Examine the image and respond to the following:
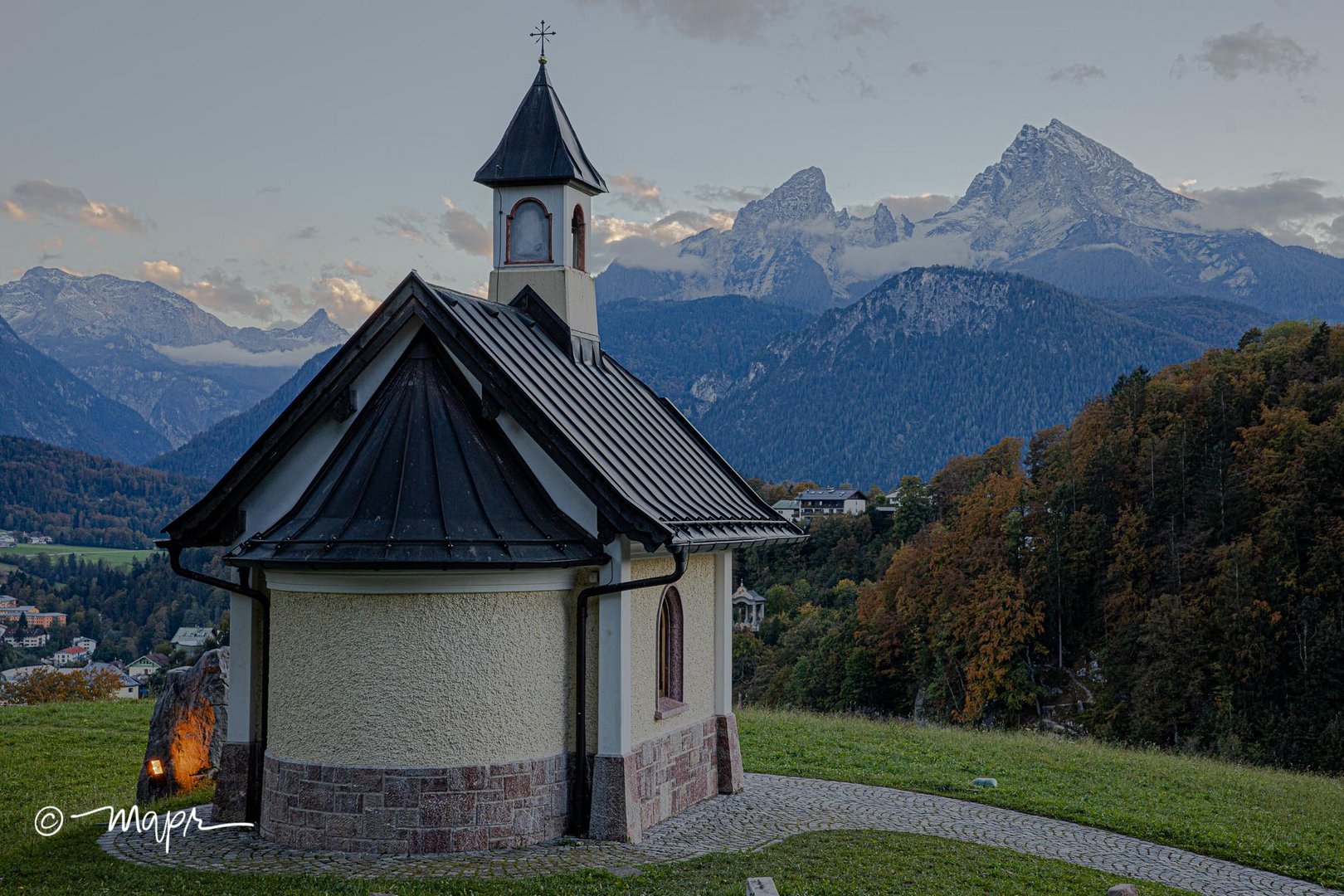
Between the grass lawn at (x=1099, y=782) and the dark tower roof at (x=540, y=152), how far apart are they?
30.1 feet

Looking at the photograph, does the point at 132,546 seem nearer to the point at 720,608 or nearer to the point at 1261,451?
the point at 1261,451

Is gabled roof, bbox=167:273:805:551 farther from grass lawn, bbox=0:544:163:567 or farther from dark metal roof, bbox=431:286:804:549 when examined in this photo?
grass lawn, bbox=0:544:163:567

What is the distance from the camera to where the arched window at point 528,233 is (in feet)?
55.5

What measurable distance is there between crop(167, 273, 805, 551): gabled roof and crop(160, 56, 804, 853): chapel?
3 centimetres

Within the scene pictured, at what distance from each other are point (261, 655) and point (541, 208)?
22.9 ft

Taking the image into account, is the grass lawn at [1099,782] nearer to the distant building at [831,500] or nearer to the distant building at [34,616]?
the distant building at [34,616]

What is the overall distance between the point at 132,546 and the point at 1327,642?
153 metres

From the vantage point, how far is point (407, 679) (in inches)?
476

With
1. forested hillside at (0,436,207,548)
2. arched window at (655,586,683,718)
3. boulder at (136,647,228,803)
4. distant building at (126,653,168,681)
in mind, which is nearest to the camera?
arched window at (655,586,683,718)

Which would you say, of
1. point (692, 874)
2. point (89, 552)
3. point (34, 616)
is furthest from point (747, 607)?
point (89, 552)

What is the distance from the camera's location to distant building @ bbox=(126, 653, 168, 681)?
80375 millimetres

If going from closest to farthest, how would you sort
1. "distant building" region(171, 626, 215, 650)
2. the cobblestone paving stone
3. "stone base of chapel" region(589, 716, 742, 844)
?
the cobblestone paving stone < "stone base of chapel" region(589, 716, 742, 844) < "distant building" region(171, 626, 215, 650)

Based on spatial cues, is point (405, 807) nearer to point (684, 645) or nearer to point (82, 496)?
point (684, 645)

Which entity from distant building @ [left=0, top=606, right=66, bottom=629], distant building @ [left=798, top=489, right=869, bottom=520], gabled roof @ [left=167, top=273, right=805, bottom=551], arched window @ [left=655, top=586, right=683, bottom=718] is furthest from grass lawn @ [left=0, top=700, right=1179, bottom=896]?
distant building @ [left=798, top=489, right=869, bottom=520]
